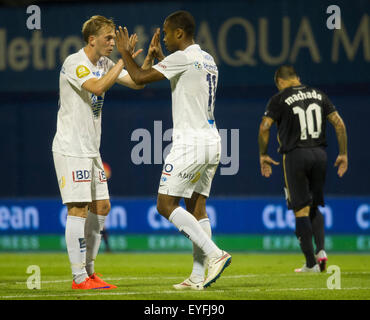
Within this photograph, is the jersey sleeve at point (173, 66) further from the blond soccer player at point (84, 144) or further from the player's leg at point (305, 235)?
the player's leg at point (305, 235)

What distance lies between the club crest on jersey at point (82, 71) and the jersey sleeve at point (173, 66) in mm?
685

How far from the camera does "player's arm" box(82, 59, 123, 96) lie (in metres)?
6.42

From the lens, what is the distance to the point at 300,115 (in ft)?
28.3

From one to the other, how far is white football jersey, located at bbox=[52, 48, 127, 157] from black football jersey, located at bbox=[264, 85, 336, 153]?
2.67m

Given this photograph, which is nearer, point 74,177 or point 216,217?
point 74,177

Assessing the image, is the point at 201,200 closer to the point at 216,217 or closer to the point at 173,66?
the point at 173,66

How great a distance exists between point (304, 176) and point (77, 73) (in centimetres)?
315

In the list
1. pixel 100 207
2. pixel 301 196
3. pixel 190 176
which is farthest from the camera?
pixel 301 196

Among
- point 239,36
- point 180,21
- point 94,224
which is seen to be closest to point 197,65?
point 180,21

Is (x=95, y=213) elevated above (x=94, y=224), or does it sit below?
above

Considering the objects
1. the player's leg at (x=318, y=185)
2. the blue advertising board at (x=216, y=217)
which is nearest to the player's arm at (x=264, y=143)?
the player's leg at (x=318, y=185)

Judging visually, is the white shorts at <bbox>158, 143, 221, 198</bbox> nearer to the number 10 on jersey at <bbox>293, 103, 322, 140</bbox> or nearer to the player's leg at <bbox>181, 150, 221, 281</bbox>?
the player's leg at <bbox>181, 150, 221, 281</bbox>

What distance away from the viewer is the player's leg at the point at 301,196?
27.6 ft
